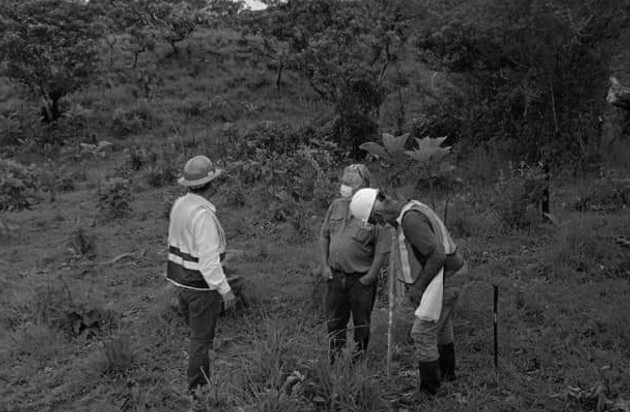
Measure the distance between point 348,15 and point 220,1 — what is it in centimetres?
1037

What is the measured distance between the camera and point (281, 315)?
6379 mm

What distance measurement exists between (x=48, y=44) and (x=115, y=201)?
7.36m

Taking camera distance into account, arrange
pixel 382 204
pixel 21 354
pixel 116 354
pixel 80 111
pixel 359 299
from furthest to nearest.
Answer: pixel 80 111 → pixel 21 354 → pixel 116 354 → pixel 359 299 → pixel 382 204

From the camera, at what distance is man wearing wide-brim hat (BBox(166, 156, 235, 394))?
4.32 meters

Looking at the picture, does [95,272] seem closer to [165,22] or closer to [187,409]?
[187,409]

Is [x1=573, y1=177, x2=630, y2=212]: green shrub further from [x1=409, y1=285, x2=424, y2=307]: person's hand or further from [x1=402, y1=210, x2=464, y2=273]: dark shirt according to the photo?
[x1=402, y1=210, x2=464, y2=273]: dark shirt

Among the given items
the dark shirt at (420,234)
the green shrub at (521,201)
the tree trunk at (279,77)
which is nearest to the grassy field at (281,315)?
the green shrub at (521,201)

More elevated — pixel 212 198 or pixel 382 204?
pixel 382 204

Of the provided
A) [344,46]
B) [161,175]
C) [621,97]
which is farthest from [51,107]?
[621,97]

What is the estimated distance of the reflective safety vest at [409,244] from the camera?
14.3 ft

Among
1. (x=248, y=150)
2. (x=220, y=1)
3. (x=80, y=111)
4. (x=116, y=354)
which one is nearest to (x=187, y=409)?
(x=116, y=354)

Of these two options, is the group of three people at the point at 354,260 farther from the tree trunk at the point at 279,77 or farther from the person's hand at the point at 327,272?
the tree trunk at the point at 279,77

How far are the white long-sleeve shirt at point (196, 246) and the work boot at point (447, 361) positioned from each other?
169 cm

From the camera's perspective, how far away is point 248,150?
13.8 metres
